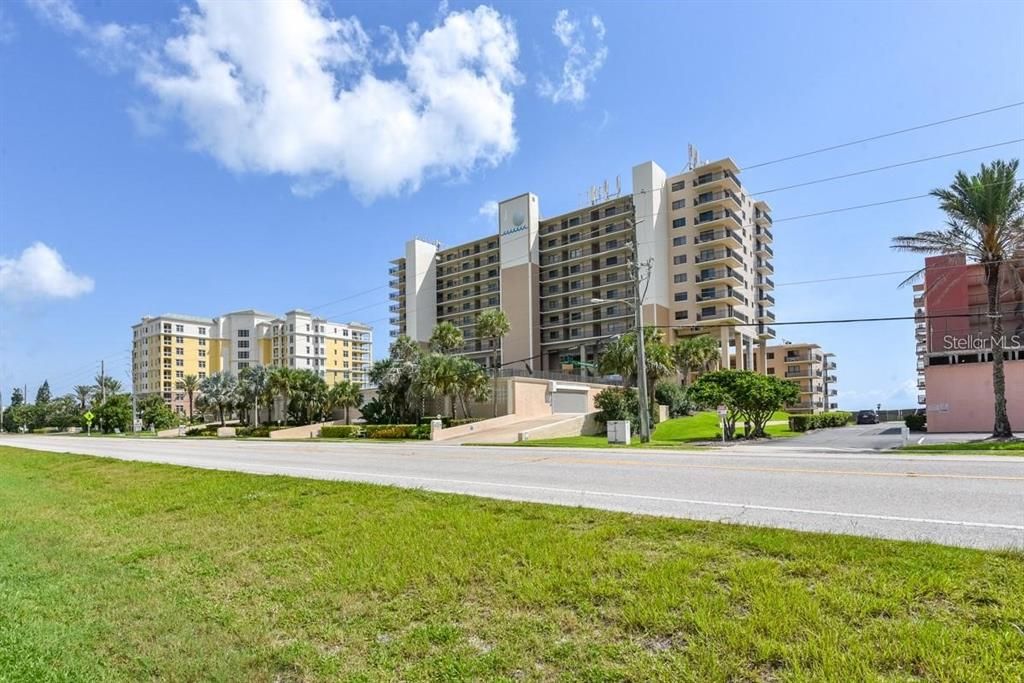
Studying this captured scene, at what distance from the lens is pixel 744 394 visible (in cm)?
3431

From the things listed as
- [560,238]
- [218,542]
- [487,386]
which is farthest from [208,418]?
[218,542]

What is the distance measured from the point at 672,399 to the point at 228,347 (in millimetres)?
124233

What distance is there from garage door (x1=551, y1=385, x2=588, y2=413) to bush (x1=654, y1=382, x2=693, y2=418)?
7.73m

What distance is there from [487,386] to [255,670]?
149 ft

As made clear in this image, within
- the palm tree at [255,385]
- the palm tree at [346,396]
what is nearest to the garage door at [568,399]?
the palm tree at [346,396]

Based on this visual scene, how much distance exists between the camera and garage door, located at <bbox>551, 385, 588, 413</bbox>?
5731 cm

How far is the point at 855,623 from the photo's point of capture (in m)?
3.95

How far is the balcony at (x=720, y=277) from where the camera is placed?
7500cm

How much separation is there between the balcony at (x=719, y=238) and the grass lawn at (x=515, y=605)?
74.2 meters

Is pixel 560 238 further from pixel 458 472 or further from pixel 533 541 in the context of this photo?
pixel 533 541

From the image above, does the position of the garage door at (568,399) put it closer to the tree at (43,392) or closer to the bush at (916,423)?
the bush at (916,423)

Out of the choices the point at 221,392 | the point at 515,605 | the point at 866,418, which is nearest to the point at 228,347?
the point at 221,392

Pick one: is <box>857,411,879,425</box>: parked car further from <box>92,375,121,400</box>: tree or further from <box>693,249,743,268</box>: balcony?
<box>92,375,121,400</box>: tree

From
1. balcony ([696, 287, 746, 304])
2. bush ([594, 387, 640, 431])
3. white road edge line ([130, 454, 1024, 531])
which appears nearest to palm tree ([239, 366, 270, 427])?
bush ([594, 387, 640, 431])
